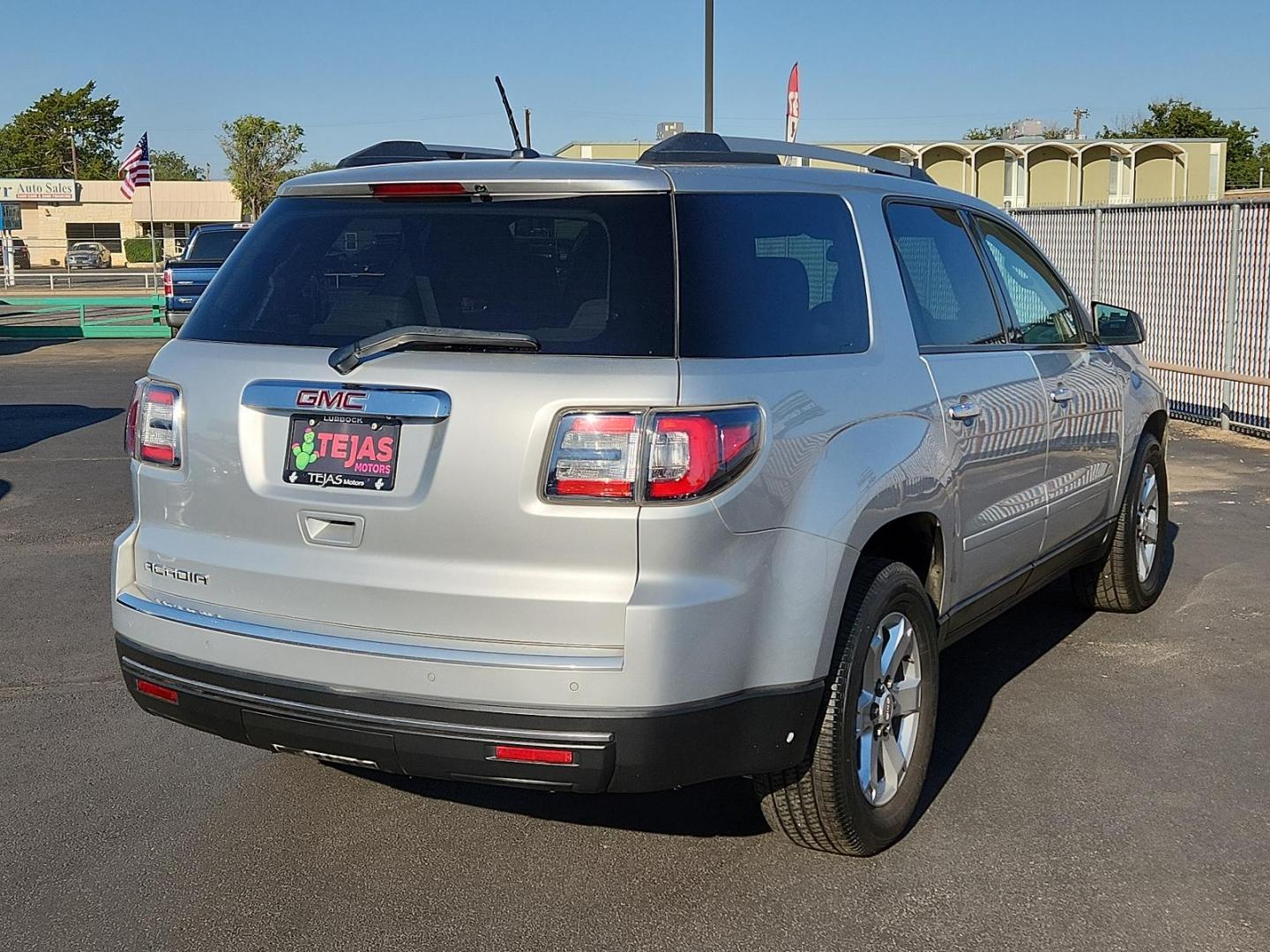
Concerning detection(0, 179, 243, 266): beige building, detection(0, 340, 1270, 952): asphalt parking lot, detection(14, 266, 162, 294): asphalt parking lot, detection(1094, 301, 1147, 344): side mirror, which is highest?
detection(0, 179, 243, 266): beige building

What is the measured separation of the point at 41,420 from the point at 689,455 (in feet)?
39.6

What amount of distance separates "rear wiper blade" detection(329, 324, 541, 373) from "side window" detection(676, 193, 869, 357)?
0.40 m

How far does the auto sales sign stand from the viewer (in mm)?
79562

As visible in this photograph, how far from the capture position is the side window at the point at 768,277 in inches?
129

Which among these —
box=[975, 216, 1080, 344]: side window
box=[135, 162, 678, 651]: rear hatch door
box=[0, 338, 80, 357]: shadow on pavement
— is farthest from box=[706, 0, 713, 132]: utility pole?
box=[0, 338, 80, 357]: shadow on pavement

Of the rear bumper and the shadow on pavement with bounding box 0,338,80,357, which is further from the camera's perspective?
the shadow on pavement with bounding box 0,338,80,357

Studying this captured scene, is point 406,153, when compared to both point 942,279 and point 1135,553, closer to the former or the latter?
point 942,279

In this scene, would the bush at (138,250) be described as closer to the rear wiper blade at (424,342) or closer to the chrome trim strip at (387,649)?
the chrome trim strip at (387,649)

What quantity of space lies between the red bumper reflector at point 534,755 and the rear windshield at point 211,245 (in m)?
20.2

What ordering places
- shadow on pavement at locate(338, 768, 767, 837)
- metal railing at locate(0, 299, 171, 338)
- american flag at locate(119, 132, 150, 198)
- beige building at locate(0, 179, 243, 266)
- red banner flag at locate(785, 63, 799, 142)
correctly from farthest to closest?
beige building at locate(0, 179, 243, 266)
american flag at locate(119, 132, 150, 198)
metal railing at locate(0, 299, 171, 338)
red banner flag at locate(785, 63, 799, 142)
shadow on pavement at locate(338, 768, 767, 837)

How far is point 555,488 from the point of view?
122 inches

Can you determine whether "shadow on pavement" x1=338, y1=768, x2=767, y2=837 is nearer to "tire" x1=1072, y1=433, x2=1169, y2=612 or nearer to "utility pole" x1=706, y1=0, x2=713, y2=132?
"tire" x1=1072, y1=433, x2=1169, y2=612

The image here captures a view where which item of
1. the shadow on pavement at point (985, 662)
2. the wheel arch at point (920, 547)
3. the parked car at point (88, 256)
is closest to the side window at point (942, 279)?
the wheel arch at point (920, 547)

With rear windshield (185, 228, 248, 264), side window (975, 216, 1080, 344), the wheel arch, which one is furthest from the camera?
rear windshield (185, 228, 248, 264)
